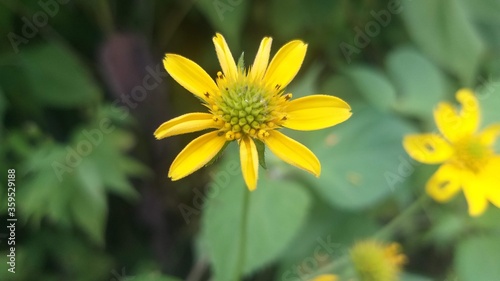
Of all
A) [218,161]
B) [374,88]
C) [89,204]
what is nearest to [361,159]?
[374,88]

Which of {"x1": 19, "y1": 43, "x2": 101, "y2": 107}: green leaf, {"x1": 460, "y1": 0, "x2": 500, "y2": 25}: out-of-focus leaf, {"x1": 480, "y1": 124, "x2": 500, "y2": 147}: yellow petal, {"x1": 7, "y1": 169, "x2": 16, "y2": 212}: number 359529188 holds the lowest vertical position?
{"x1": 7, "y1": 169, "x2": 16, "y2": 212}: number 359529188

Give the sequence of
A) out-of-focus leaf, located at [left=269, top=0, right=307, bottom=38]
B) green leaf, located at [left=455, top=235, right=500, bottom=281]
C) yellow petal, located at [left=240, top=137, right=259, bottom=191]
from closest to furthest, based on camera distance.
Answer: yellow petal, located at [left=240, top=137, right=259, bottom=191]
green leaf, located at [left=455, top=235, right=500, bottom=281]
out-of-focus leaf, located at [left=269, top=0, right=307, bottom=38]

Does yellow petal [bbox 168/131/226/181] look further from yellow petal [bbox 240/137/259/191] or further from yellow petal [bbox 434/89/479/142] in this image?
yellow petal [bbox 434/89/479/142]

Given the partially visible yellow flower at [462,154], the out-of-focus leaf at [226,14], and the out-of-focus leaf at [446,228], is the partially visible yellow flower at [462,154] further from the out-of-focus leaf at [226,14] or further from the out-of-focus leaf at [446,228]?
the out-of-focus leaf at [226,14]

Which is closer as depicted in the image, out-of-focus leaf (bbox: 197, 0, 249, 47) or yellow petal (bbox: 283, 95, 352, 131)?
yellow petal (bbox: 283, 95, 352, 131)

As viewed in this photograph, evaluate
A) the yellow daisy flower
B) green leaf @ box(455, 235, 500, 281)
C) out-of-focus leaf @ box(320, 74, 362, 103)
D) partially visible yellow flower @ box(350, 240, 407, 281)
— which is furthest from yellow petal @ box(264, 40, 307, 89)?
out-of-focus leaf @ box(320, 74, 362, 103)

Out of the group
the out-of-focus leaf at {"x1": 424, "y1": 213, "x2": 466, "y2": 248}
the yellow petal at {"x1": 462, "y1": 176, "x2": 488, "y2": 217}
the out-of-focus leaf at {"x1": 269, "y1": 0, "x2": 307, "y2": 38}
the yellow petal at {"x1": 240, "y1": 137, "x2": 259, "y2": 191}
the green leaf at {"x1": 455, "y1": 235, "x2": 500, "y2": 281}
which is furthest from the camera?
the out-of-focus leaf at {"x1": 269, "y1": 0, "x2": 307, "y2": 38}

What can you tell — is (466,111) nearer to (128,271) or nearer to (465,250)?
(465,250)
